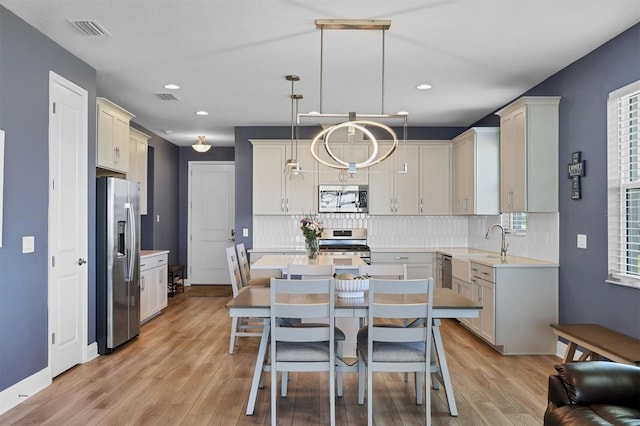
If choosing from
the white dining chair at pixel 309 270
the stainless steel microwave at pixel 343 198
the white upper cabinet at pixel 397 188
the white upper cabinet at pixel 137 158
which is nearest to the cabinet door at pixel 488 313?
the white dining chair at pixel 309 270

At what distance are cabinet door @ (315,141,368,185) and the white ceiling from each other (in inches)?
45.3

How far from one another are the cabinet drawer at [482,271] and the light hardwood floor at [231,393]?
2.44 feet

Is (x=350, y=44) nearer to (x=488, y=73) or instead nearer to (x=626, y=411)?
(x=488, y=73)

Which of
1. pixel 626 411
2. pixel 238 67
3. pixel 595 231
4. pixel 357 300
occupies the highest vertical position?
pixel 238 67

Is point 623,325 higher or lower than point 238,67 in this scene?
lower

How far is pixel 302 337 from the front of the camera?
3004 millimetres

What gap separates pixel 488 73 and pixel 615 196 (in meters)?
1.70

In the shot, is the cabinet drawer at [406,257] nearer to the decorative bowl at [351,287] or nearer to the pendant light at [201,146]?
the pendant light at [201,146]

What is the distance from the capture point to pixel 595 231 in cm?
411

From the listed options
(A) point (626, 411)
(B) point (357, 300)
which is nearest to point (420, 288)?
(B) point (357, 300)

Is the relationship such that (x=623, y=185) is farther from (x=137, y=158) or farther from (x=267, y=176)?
(x=137, y=158)

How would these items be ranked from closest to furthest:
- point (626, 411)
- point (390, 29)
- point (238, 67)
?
point (626, 411)
point (390, 29)
point (238, 67)

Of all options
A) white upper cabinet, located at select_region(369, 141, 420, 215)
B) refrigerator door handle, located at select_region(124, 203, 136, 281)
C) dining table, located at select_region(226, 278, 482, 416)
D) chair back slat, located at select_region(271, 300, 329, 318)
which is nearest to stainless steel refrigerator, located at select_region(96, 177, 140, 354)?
refrigerator door handle, located at select_region(124, 203, 136, 281)

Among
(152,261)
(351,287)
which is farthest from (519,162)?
(152,261)
